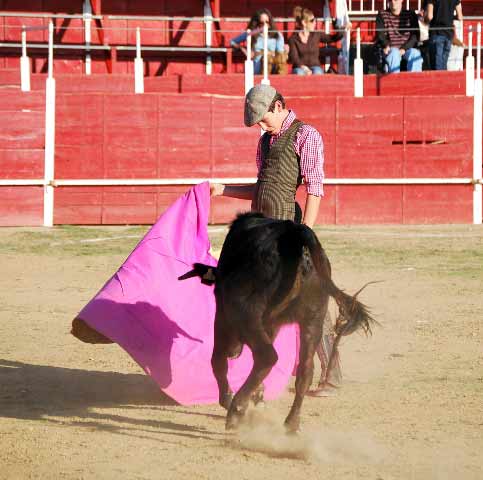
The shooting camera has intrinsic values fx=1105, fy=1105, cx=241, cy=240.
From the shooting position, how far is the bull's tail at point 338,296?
12.1 ft

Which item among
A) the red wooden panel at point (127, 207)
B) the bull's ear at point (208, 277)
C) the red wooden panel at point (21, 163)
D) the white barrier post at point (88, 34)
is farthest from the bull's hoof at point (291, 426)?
the white barrier post at point (88, 34)

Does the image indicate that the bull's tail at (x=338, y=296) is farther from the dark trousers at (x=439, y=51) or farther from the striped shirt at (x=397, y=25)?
the dark trousers at (x=439, y=51)

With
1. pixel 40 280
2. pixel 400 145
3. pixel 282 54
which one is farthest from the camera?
pixel 282 54

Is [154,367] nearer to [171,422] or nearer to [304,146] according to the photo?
[171,422]

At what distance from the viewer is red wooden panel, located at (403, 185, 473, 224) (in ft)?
43.6

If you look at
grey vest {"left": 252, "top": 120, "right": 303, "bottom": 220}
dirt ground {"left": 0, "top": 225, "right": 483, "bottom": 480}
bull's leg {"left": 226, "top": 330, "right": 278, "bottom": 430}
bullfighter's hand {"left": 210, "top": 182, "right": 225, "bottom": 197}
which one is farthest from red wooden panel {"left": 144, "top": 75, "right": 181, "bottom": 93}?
bull's leg {"left": 226, "top": 330, "right": 278, "bottom": 430}

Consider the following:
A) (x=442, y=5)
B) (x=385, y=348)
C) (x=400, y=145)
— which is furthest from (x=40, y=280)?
(x=442, y=5)

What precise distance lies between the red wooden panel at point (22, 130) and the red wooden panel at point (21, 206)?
516 millimetres

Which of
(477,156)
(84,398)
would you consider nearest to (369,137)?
(477,156)

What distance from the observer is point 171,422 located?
426 cm

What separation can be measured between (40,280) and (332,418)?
4.48 metres

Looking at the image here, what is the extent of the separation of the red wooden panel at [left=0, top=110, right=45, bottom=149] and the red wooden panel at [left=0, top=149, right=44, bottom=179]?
0.07m

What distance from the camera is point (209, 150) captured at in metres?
13.1

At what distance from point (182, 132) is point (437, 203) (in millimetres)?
3182
